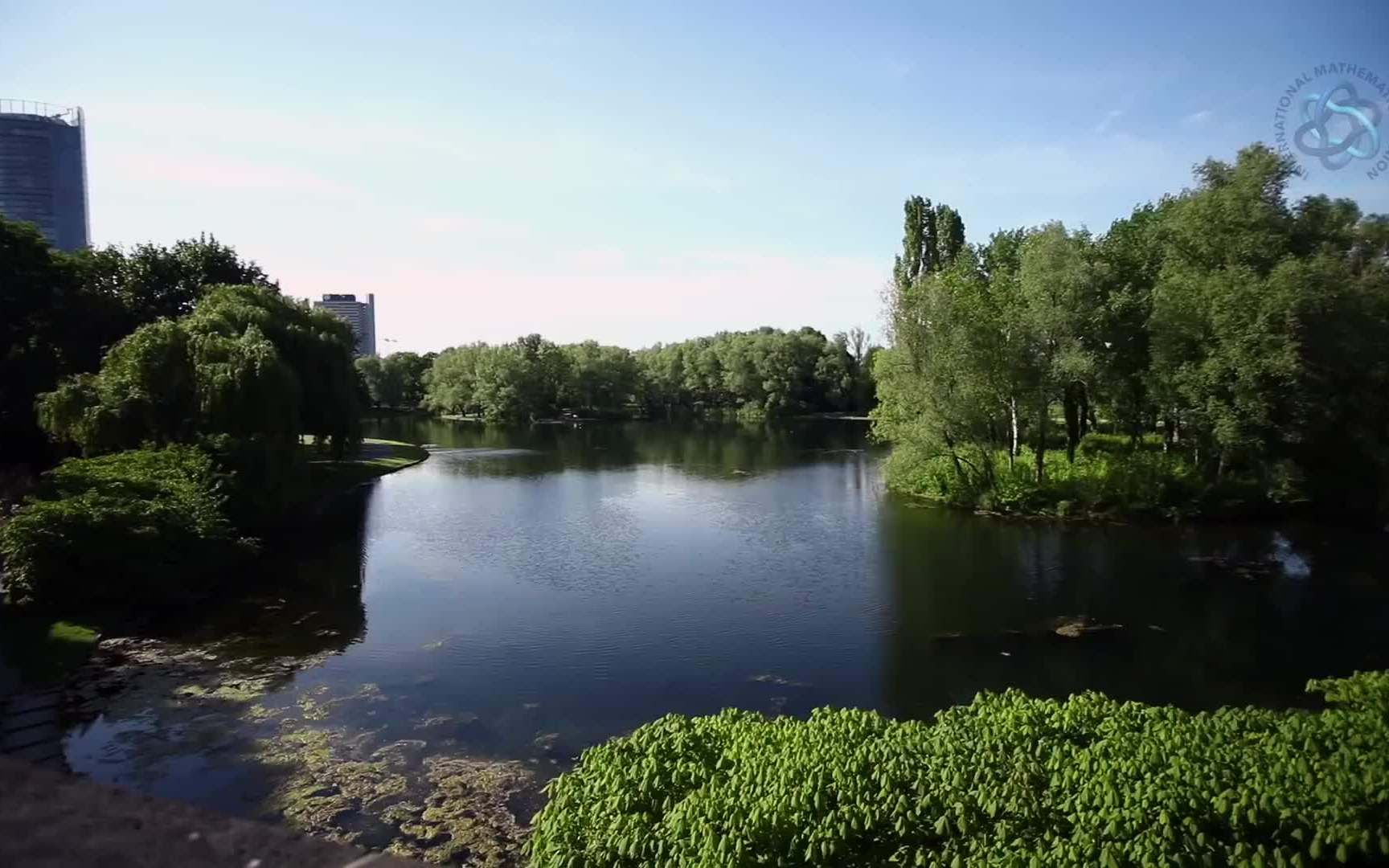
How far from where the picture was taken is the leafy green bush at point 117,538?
20.3 metres

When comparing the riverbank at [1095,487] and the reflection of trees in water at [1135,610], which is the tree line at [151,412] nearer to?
the reflection of trees in water at [1135,610]

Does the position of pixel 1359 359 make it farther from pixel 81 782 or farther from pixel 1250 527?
pixel 81 782

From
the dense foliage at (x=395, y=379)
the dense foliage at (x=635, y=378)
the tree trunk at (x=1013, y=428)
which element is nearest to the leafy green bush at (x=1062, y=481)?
the tree trunk at (x=1013, y=428)

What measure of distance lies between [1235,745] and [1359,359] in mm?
29032

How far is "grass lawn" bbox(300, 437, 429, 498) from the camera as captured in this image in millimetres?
43750

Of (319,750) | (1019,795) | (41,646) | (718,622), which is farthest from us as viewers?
(718,622)

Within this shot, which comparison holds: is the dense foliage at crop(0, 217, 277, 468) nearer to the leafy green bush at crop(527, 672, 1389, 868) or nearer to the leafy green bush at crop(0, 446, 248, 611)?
the leafy green bush at crop(0, 446, 248, 611)

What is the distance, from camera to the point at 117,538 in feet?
69.8

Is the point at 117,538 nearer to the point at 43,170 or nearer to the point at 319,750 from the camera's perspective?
the point at 319,750

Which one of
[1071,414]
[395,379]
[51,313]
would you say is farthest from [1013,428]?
[395,379]

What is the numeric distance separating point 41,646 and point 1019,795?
65.4 feet

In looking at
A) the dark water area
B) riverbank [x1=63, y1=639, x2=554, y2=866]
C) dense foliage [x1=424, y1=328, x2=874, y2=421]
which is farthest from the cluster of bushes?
dense foliage [x1=424, y1=328, x2=874, y2=421]

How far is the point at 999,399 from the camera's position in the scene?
37188 millimetres

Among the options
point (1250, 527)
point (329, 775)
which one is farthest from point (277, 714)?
point (1250, 527)
